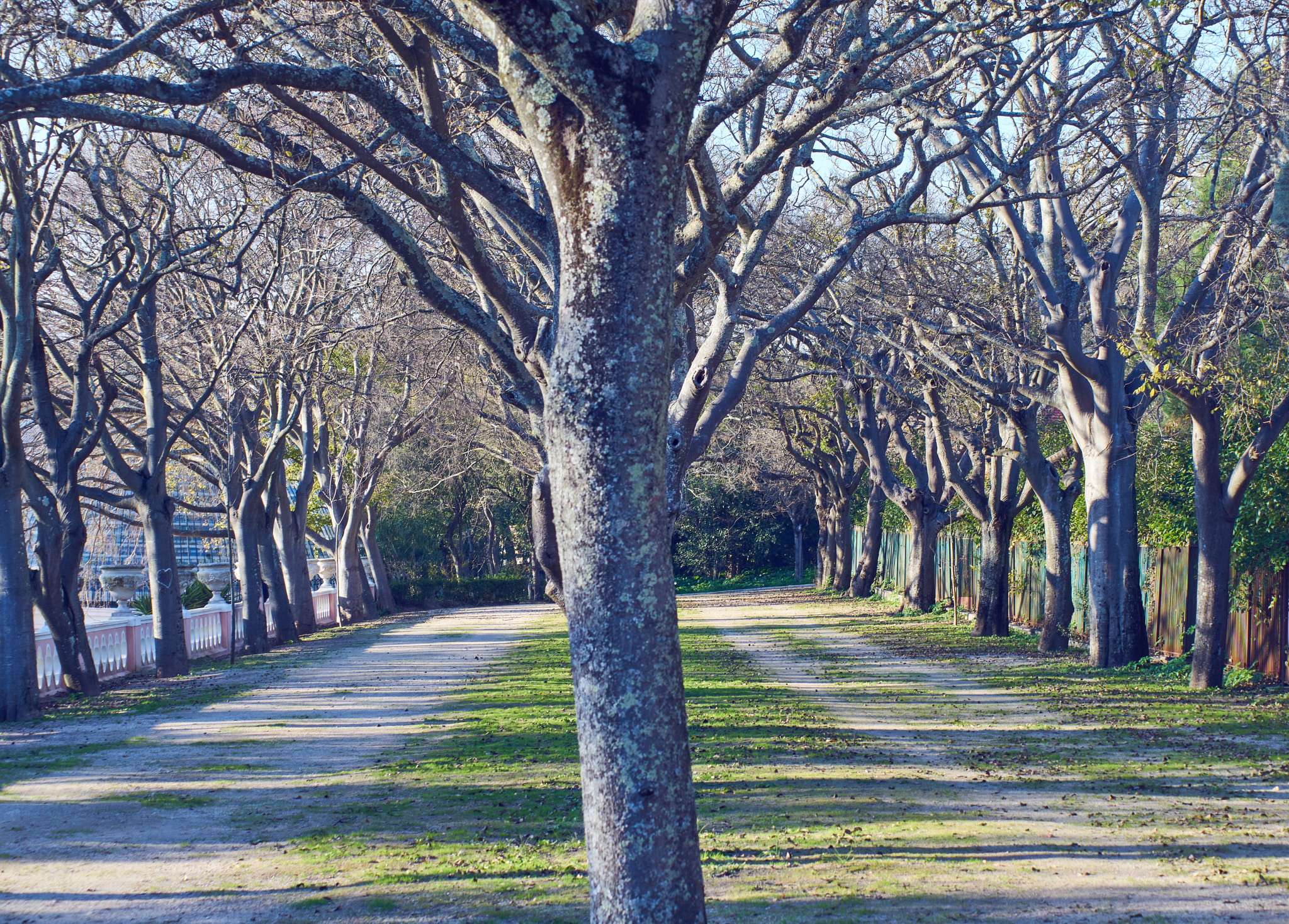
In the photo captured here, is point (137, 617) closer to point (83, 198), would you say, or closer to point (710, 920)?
point (83, 198)

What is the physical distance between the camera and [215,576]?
1147 inches

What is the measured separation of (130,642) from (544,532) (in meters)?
11.9

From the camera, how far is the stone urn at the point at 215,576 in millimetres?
28938

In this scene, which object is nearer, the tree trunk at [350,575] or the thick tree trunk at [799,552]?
the tree trunk at [350,575]

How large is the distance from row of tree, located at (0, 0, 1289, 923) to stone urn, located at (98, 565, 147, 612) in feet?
20.0

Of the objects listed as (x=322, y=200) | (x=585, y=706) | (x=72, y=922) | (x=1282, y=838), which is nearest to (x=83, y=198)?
(x=322, y=200)

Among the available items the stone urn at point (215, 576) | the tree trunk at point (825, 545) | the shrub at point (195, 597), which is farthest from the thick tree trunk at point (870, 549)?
the stone urn at point (215, 576)

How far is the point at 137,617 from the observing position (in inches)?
687

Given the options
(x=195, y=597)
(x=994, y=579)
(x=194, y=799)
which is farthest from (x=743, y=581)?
(x=194, y=799)

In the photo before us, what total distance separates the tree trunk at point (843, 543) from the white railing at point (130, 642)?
1811 centimetres

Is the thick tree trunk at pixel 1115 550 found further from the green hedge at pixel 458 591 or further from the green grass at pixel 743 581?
the green grass at pixel 743 581

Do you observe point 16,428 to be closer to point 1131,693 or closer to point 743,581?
point 1131,693

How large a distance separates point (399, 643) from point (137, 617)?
557 cm

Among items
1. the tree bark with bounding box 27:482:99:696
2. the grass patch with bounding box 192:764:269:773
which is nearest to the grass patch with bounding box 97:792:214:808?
the grass patch with bounding box 192:764:269:773
